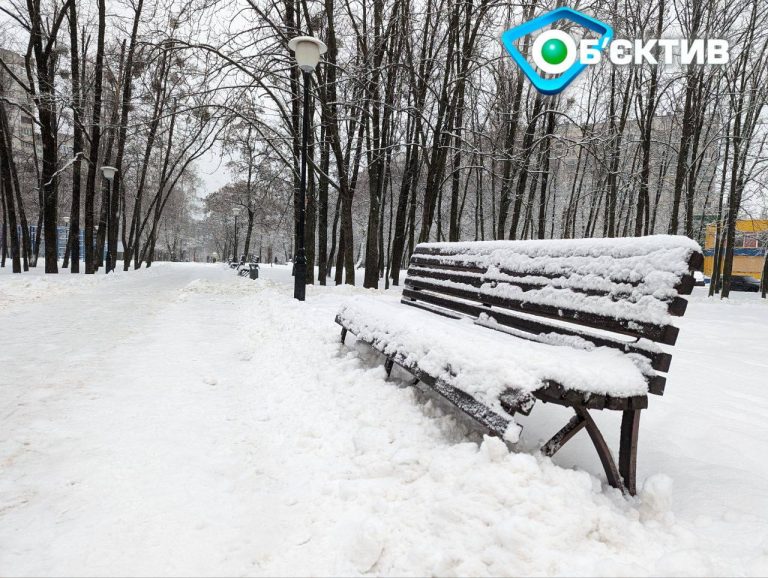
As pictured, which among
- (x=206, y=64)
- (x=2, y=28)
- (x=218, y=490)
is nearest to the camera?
(x=218, y=490)

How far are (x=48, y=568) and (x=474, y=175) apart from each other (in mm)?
26874

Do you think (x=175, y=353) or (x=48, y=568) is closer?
(x=48, y=568)

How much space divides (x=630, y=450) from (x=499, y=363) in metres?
0.72

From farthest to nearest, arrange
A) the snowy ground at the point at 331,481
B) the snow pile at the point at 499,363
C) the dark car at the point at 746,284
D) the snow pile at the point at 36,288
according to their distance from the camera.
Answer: the dark car at the point at 746,284 → the snow pile at the point at 36,288 → the snow pile at the point at 499,363 → the snowy ground at the point at 331,481

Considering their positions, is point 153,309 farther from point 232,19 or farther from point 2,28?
point 2,28

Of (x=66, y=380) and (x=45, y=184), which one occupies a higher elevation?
(x=45, y=184)

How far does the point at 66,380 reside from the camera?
11.4 ft

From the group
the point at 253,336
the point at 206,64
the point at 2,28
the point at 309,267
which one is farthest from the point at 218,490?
the point at 2,28

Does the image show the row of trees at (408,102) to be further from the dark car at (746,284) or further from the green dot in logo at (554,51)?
the dark car at (746,284)

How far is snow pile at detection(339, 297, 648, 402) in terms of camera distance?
6.08ft

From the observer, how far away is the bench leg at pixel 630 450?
6.51 ft

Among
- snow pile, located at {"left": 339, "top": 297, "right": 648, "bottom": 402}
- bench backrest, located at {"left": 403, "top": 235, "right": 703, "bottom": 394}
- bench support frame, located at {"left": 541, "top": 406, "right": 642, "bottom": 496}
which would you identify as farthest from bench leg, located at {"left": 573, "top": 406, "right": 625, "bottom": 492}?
bench backrest, located at {"left": 403, "top": 235, "right": 703, "bottom": 394}

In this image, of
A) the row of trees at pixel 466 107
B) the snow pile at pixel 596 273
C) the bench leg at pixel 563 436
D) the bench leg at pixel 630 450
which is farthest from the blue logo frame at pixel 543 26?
the bench leg at pixel 563 436

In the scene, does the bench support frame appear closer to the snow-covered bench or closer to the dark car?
the snow-covered bench
